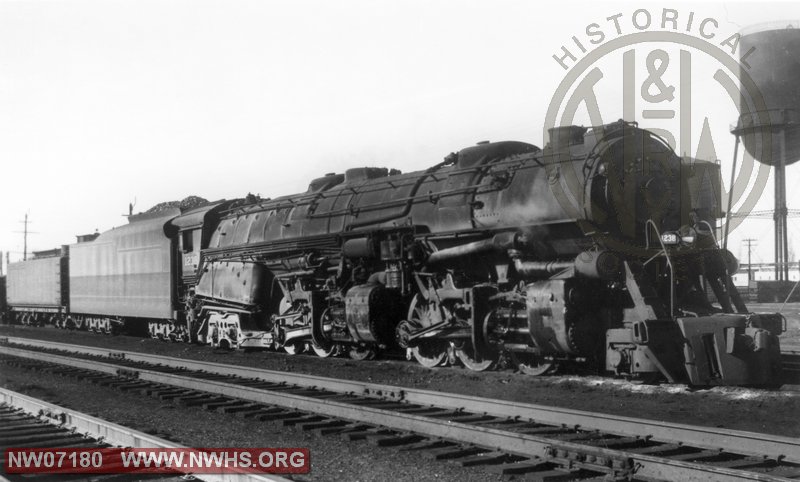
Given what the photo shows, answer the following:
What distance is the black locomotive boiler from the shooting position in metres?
9.04

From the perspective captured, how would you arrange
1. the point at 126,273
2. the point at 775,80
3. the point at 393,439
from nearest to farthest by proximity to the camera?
the point at 393,439
the point at 126,273
the point at 775,80

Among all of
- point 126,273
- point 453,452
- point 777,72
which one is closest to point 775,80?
point 777,72

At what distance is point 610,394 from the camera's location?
9.16 meters

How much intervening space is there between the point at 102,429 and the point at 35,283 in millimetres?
27176

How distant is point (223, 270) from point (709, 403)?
461 inches

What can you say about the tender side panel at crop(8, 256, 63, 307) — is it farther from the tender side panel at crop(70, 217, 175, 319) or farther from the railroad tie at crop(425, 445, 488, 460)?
the railroad tie at crop(425, 445, 488, 460)

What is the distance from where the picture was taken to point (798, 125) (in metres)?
30.6

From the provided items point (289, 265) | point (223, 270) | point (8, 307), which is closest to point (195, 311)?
point (223, 270)

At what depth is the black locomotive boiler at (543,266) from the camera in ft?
29.7

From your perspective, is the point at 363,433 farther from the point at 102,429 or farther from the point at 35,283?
the point at 35,283

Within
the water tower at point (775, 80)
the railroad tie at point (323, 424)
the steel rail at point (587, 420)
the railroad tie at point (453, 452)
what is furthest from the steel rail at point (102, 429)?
the water tower at point (775, 80)

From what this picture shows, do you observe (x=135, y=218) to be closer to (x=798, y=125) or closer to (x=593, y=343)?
(x=593, y=343)

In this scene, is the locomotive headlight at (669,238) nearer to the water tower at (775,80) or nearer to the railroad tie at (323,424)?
the railroad tie at (323,424)

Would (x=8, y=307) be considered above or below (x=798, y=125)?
below
